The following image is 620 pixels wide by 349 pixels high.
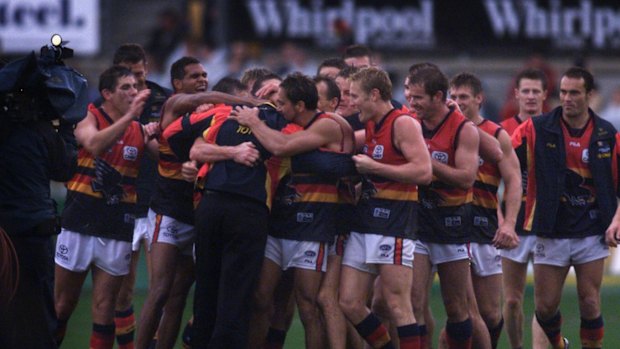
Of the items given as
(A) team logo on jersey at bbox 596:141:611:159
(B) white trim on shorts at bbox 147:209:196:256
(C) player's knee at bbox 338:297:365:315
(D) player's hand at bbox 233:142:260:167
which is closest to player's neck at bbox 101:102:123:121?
(B) white trim on shorts at bbox 147:209:196:256

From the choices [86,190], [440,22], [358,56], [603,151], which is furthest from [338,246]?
[440,22]

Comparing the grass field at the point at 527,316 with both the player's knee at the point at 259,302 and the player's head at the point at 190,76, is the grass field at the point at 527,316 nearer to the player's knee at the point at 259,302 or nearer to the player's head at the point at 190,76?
the player's knee at the point at 259,302

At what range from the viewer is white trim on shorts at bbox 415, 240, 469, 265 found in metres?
9.80

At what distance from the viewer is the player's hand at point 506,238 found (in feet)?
32.3

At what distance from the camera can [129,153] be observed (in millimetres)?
10227

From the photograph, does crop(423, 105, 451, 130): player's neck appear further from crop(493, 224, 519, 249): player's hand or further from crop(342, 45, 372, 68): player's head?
crop(342, 45, 372, 68): player's head

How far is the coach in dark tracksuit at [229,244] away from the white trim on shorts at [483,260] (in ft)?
6.77

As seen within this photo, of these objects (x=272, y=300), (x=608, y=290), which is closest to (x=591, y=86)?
(x=272, y=300)

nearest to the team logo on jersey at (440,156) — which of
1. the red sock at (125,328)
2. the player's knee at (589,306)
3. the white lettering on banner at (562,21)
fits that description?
the player's knee at (589,306)

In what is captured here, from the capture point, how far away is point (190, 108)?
384 inches

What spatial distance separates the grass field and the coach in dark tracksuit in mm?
2580

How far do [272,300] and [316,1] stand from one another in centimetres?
1338

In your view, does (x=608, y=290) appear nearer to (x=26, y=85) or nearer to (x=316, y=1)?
(x=316, y=1)

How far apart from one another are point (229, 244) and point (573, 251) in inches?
116
